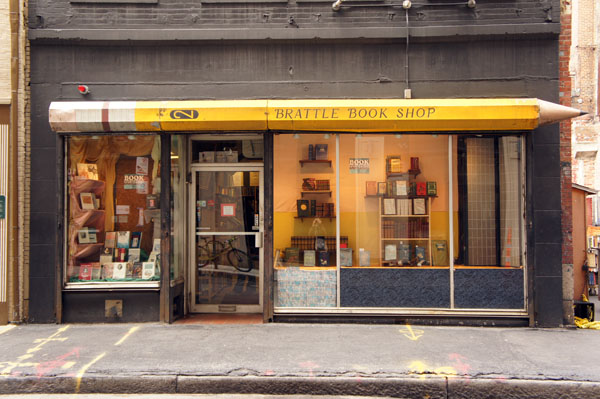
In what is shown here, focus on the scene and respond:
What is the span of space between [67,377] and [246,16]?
5669 mm

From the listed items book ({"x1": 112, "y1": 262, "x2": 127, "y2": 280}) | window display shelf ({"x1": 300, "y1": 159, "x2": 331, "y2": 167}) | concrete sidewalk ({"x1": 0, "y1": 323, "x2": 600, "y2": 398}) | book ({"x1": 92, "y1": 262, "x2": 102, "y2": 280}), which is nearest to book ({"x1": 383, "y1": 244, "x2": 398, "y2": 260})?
concrete sidewalk ({"x1": 0, "y1": 323, "x2": 600, "y2": 398})

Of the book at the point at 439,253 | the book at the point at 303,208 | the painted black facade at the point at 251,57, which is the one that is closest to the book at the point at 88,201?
the painted black facade at the point at 251,57

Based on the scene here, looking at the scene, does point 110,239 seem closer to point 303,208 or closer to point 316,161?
point 303,208

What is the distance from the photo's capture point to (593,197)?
15094 millimetres

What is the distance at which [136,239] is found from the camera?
7.32m

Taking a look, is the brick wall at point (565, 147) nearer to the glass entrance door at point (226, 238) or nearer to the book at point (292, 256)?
the book at point (292, 256)

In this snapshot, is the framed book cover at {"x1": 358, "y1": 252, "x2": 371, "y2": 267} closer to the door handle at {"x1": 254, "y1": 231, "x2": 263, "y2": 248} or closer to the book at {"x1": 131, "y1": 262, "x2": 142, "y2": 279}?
the door handle at {"x1": 254, "y1": 231, "x2": 263, "y2": 248}

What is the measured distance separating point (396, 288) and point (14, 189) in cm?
Result: 627

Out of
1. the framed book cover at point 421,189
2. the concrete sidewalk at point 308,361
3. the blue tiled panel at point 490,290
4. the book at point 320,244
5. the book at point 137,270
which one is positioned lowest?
the concrete sidewalk at point 308,361

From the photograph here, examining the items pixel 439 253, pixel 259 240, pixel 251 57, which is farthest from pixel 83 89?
pixel 439 253

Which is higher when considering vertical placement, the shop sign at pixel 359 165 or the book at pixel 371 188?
the shop sign at pixel 359 165

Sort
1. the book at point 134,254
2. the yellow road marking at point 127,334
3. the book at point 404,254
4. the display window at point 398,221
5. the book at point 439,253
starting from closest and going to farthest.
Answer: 1. the yellow road marking at point 127,334
2. the display window at point 398,221
3. the book at point 439,253
4. the book at point 404,254
5. the book at point 134,254

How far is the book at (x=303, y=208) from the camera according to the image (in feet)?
23.4

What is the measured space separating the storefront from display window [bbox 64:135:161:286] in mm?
23
